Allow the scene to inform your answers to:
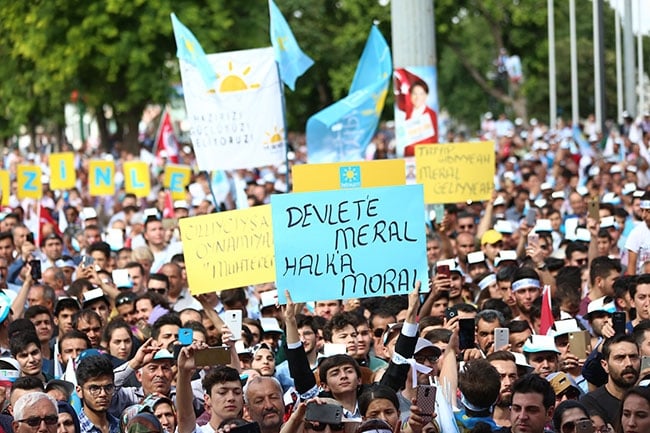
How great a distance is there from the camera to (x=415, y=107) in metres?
18.5

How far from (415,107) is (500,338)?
8555mm

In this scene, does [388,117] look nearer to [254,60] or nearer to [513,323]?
[254,60]

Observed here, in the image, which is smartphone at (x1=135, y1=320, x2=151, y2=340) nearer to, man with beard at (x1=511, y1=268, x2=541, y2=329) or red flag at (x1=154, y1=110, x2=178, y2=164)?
man with beard at (x1=511, y1=268, x2=541, y2=329)

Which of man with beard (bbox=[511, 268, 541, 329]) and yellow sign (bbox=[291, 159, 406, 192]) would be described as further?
yellow sign (bbox=[291, 159, 406, 192])

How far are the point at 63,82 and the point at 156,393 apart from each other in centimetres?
3765

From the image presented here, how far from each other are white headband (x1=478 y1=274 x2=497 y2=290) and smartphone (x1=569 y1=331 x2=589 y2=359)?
328 centimetres

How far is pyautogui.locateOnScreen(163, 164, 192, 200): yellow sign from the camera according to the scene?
74.1 feet

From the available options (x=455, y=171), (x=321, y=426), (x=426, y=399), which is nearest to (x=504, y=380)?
(x=426, y=399)

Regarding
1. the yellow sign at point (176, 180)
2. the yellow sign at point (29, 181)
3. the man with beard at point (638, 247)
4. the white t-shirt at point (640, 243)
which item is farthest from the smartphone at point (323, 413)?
the yellow sign at point (176, 180)

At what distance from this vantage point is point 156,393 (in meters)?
9.50

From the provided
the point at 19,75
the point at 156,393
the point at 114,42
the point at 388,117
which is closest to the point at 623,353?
the point at 156,393

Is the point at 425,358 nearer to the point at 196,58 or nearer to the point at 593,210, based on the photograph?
the point at 593,210

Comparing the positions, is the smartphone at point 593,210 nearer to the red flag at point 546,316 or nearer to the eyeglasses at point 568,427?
the red flag at point 546,316

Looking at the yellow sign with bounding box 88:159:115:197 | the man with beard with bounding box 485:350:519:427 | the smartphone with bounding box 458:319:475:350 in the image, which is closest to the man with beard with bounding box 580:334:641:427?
the man with beard with bounding box 485:350:519:427
